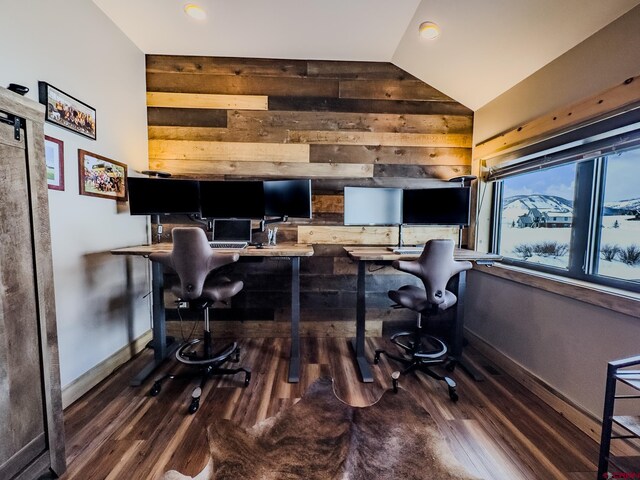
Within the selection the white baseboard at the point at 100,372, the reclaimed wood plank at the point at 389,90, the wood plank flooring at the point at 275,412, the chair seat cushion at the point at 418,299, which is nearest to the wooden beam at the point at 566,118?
the reclaimed wood plank at the point at 389,90

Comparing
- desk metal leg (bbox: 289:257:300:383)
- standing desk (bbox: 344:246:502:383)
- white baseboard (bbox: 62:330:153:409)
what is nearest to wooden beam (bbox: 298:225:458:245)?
standing desk (bbox: 344:246:502:383)

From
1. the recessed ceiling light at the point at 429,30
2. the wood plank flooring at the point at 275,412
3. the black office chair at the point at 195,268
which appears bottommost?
the wood plank flooring at the point at 275,412

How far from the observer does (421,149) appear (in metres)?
2.56

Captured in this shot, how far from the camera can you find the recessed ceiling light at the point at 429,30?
187 centimetres

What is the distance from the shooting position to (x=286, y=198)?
223cm

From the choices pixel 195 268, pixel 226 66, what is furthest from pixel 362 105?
pixel 195 268

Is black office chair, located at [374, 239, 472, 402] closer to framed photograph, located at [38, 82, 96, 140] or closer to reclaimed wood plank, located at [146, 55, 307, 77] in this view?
reclaimed wood plank, located at [146, 55, 307, 77]

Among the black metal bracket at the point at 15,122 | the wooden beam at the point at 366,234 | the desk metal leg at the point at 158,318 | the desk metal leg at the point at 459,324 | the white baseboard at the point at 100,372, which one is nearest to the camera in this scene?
the black metal bracket at the point at 15,122

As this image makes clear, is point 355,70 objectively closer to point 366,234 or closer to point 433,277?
point 366,234

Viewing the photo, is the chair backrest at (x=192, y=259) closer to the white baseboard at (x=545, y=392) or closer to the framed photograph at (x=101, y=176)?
the framed photograph at (x=101, y=176)

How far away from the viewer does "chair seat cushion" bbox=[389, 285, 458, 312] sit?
1.73m

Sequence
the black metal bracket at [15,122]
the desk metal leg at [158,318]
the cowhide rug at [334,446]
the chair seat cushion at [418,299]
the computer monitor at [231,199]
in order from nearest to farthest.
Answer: the black metal bracket at [15,122]
the cowhide rug at [334,446]
the chair seat cushion at [418,299]
the desk metal leg at [158,318]
the computer monitor at [231,199]

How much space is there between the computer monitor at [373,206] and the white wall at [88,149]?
6.33 ft

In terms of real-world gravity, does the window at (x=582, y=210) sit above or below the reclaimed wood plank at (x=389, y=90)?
below
